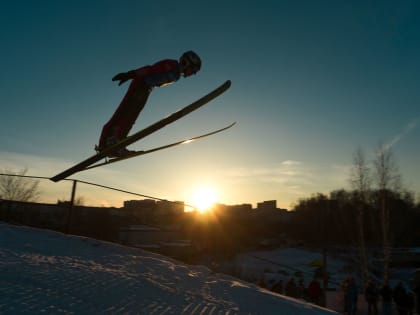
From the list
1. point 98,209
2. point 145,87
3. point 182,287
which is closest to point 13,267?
point 182,287

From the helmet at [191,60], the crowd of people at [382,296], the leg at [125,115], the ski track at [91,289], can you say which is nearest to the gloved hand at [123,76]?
the leg at [125,115]

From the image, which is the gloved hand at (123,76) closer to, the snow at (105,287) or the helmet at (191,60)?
the helmet at (191,60)

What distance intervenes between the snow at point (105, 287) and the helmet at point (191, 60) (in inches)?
125

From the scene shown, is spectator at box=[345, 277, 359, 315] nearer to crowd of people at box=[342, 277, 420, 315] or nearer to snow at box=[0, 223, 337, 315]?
crowd of people at box=[342, 277, 420, 315]

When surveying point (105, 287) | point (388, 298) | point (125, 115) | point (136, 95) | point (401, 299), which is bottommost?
point (388, 298)

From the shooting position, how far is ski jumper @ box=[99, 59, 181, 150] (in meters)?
5.00

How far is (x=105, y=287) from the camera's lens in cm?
381

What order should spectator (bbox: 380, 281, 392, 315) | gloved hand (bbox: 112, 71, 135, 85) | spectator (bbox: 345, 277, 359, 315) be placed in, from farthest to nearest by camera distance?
1. spectator (bbox: 345, 277, 359, 315)
2. spectator (bbox: 380, 281, 392, 315)
3. gloved hand (bbox: 112, 71, 135, 85)

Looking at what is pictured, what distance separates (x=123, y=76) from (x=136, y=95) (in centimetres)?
49

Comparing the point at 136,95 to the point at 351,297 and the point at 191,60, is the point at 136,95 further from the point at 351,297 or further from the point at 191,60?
the point at 351,297

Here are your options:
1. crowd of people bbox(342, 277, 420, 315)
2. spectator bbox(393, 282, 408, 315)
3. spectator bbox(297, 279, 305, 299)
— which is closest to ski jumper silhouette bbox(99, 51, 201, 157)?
crowd of people bbox(342, 277, 420, 315)

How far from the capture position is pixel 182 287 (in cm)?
441

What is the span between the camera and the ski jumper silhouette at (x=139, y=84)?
4.99 metres


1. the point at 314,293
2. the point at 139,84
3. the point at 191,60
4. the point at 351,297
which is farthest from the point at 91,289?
the point at 351,297
